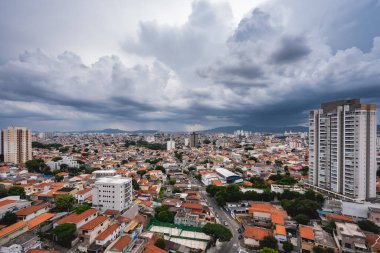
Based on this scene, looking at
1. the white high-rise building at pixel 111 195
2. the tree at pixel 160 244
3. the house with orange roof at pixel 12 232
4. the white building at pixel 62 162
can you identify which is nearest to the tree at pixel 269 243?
the tree at pixel 160 244

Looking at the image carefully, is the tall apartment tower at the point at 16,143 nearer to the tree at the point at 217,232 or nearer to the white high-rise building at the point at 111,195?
the white high-rise building at the point at 111,195

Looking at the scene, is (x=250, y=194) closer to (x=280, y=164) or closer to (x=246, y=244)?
(x=246, y=244)

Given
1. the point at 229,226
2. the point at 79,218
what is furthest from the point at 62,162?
the point at 229,226

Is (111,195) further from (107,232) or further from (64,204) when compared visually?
(107,232)

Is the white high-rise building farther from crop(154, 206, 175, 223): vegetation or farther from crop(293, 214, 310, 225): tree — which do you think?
crop(293, 214, 310, 225): tree

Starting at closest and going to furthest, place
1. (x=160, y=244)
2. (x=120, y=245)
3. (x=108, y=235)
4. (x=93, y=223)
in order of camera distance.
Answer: (x=120, y=245) → (x=160, y=244) → (x=108, y=235) → (x=93, y=223)

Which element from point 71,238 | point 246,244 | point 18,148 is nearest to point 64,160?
point 18,148

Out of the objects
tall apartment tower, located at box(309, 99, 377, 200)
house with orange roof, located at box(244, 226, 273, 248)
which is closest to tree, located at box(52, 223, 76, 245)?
house with orange roof, located at box(244, 226, 273, 248)
